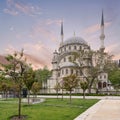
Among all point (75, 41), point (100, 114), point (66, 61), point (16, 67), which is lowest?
point (100, 114)

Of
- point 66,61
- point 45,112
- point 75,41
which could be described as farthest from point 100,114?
point 75,41

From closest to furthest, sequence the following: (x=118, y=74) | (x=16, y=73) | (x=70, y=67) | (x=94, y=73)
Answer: (x=16, y=73) → (x=94, y=73) → (x=118, y=74) → (x=70, y=67)

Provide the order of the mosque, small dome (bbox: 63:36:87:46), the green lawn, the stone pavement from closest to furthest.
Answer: the stone pavement, the green lawn, the mosque, small dome (bbox: 63:36:87:46)

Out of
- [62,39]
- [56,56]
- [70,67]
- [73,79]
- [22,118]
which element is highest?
[62,39]

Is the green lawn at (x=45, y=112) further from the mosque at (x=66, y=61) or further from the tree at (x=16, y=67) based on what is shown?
the mosque at (x=66, y=61)

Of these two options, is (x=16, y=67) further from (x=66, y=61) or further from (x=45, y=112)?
(x=66, y=61)

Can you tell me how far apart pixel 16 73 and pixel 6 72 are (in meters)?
0.86

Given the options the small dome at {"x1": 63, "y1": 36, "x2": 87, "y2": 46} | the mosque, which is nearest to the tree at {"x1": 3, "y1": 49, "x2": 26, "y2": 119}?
the mosque

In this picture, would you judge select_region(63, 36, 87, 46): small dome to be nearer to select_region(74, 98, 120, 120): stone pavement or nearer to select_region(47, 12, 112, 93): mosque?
select_region(47, 12, 112, 93): mosque

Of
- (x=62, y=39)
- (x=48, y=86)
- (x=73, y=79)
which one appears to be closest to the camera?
(x=73, y=79)

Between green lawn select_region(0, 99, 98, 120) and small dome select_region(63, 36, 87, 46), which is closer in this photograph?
green lawn select_region(0, 99, 98, 120)

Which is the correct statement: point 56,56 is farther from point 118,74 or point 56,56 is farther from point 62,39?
point 118,74

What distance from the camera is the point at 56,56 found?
278 ft

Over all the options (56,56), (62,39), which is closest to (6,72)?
(56,56)
